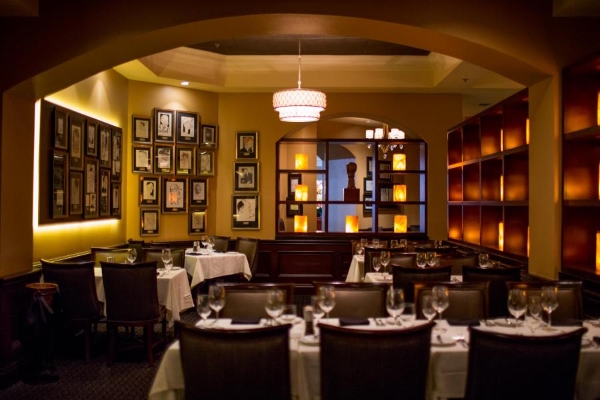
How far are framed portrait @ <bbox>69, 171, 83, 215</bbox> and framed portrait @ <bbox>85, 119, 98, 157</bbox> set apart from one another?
334mm

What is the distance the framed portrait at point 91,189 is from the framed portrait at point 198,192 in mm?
1938

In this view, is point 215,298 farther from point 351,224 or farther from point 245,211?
point 351,224

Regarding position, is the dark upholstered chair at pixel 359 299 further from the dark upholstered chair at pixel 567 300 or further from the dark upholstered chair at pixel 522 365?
the dark upholstered chair at pixel 522 365

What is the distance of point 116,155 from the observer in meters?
7.54

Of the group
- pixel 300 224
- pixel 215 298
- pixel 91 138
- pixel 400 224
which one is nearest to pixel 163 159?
pixel 91 138

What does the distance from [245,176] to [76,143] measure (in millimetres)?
3135

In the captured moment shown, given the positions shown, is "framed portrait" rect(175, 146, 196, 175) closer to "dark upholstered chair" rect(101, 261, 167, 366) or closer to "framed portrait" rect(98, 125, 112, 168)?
"framed portrait" rect(98, 125, 112, 168)

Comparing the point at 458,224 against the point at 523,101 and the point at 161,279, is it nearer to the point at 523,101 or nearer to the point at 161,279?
the point at 523,101

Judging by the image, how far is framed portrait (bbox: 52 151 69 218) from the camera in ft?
18.9

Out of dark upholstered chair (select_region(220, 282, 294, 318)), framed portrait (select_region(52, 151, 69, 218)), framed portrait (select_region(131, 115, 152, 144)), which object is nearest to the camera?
dark upholstered chair (select_region(220, 282, 294, 318))

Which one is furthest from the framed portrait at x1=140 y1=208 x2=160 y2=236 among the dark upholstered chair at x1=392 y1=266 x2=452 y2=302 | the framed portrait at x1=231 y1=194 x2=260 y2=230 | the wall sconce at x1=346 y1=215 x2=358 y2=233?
the dark upholstered chair at x1=392 y1=266 x2=452 y2=302

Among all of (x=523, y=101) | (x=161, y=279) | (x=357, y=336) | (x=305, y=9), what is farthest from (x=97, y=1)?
(x=523, y=101)

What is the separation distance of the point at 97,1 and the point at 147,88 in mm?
3716

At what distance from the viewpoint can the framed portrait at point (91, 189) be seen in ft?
21.6
